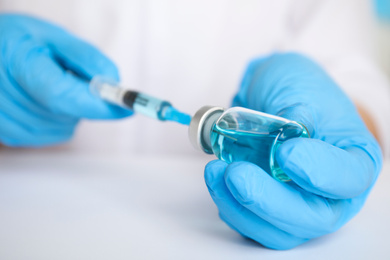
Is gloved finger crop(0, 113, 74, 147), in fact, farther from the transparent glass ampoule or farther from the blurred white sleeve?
the blurred white sleeve

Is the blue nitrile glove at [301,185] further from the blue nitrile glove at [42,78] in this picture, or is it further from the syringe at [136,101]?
the blue nitrile glove at [42,78]

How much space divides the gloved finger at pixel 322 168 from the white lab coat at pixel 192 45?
2.41 ft

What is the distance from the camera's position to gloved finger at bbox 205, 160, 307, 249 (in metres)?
0.54

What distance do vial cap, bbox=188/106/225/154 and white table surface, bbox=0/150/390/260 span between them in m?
0.16

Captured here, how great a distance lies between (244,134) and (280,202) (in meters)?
0.12

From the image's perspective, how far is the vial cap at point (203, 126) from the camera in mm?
619

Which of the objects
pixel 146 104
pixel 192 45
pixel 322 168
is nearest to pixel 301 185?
pixel 322 168

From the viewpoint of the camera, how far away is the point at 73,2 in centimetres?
125

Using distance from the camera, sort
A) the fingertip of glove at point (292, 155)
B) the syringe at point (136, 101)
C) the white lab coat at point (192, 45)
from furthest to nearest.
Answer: the white lab coat at point (192, 45) < the syringe at point (136, 101) < the fingertip of glove at point (292, 155)

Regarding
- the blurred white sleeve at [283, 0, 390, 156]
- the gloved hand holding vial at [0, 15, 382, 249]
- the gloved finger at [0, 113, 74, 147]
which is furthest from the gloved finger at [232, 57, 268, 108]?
the gloved finger at [0, 113, 74, 147]

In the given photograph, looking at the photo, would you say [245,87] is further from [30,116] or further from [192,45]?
[30,116]

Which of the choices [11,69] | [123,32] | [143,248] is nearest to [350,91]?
[123,32]

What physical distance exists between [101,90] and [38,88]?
18 centimetres

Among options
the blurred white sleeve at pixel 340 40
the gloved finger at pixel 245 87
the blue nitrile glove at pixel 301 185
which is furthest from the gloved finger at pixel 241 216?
the blurred white sleeve at pixel 340 40
